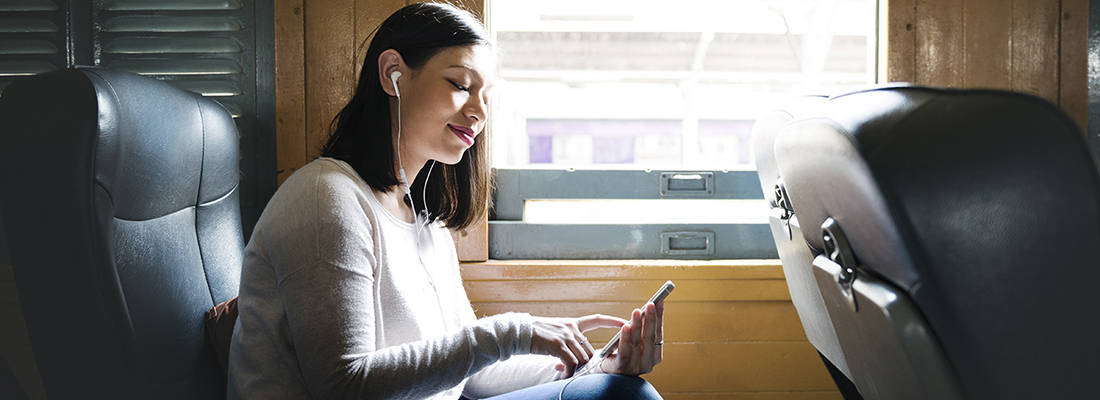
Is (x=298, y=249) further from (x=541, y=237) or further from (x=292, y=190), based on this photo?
(x=541, y=237)

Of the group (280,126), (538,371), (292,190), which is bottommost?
(538,371)

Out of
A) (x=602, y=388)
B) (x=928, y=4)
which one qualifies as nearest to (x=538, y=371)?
A: (x=602, y=388)

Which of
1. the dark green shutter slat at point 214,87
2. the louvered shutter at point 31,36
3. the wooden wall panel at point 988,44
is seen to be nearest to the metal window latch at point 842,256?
the wooden wall panel at point 988,44

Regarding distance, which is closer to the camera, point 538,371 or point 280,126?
point 538,371

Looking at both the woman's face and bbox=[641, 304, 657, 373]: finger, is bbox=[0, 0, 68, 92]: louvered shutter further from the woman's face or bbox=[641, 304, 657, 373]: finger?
bbox=[641, 304, 657, 373]: finger

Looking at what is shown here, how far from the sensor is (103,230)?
83 cm

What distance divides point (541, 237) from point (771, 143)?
0.87 m

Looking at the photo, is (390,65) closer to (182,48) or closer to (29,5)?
(182,48)

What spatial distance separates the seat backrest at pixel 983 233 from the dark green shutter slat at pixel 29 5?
1.79 metres

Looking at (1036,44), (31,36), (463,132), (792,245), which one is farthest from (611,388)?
(31,36)

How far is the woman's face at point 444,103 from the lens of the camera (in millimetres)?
1021

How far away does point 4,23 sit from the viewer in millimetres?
1548

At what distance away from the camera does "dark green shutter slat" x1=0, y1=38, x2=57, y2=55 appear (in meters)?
1.54

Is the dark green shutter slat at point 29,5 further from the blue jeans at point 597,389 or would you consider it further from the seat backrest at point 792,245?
the seat backrest at point 792,245
